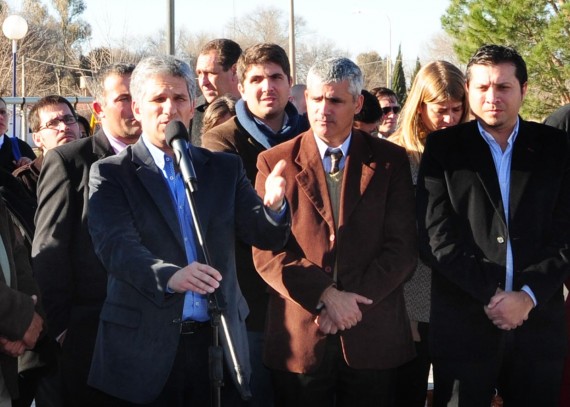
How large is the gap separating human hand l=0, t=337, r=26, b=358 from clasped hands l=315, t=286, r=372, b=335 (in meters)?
1.44

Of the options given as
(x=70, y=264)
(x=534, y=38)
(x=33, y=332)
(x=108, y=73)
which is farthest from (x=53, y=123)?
(x=534, y=38)

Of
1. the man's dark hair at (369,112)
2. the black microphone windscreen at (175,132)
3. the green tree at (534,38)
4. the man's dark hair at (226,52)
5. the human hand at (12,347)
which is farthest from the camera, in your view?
the green tree at (534,38)

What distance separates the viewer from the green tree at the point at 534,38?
89.1 feet

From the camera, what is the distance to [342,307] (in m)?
4.29

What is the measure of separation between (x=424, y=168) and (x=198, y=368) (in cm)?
164

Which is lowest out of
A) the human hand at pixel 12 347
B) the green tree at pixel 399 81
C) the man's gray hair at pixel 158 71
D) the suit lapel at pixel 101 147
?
the human hand at pixel 12 347

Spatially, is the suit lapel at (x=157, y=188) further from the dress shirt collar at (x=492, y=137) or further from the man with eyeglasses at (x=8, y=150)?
the man with eyeglasses at (x=8, y=150)

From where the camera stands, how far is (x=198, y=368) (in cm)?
373

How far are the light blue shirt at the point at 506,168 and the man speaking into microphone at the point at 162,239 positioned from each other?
1.26 meters

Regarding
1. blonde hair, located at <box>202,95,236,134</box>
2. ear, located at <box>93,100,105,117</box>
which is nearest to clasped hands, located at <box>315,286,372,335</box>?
ear, located at <box>93,100,105,117</box>

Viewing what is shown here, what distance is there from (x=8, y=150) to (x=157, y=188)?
4.92 meters

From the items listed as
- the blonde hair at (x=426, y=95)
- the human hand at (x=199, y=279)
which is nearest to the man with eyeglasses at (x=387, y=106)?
the blonde hair at (x=426, y=95)

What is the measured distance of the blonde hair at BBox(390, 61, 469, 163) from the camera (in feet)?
16.8

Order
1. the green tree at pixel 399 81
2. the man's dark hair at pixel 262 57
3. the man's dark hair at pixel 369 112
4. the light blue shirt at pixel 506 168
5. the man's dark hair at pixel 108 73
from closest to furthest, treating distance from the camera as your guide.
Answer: the light blue shirt at pixel 506 168, the man's dark hair at pixel 108 73, the man's dark hair at pixel 262 57, the man's dark hair at pixel 369 112, the green tree at pixel 399 81
